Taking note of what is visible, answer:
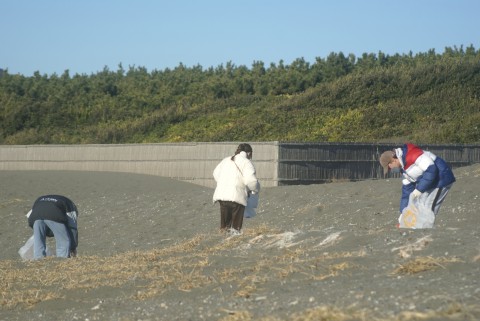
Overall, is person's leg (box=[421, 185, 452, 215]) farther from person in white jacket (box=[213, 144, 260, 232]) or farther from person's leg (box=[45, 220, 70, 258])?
person's leg (box=[45, 220, 70, 258])

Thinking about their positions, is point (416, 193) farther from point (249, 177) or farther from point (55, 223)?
point (55, 223)

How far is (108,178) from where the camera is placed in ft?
94.1

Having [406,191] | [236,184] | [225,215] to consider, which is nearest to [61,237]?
[225,215]

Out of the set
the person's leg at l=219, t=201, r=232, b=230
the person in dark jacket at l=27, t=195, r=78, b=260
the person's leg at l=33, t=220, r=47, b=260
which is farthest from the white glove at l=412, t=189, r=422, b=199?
the person's leg at l=33, t=220, r=47, b=260

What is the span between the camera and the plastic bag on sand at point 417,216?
12.9 m

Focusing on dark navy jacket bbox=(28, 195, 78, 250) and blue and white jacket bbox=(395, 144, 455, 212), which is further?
dark navy jacket bbox=(28, 195, 78, 250)

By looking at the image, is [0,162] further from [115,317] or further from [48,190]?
[115,317]

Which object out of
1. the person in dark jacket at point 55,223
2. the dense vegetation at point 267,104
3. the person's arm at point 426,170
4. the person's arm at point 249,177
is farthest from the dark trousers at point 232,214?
the dense vegetation at point 267,104

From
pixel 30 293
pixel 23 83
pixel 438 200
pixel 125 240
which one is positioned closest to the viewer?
pixel 30 293

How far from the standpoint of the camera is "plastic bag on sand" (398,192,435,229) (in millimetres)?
12875

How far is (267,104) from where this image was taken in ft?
146

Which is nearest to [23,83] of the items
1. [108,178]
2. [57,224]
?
[108,178]

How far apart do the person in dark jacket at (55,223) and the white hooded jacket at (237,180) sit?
2291 millimetres

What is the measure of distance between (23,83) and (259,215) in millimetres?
39758
